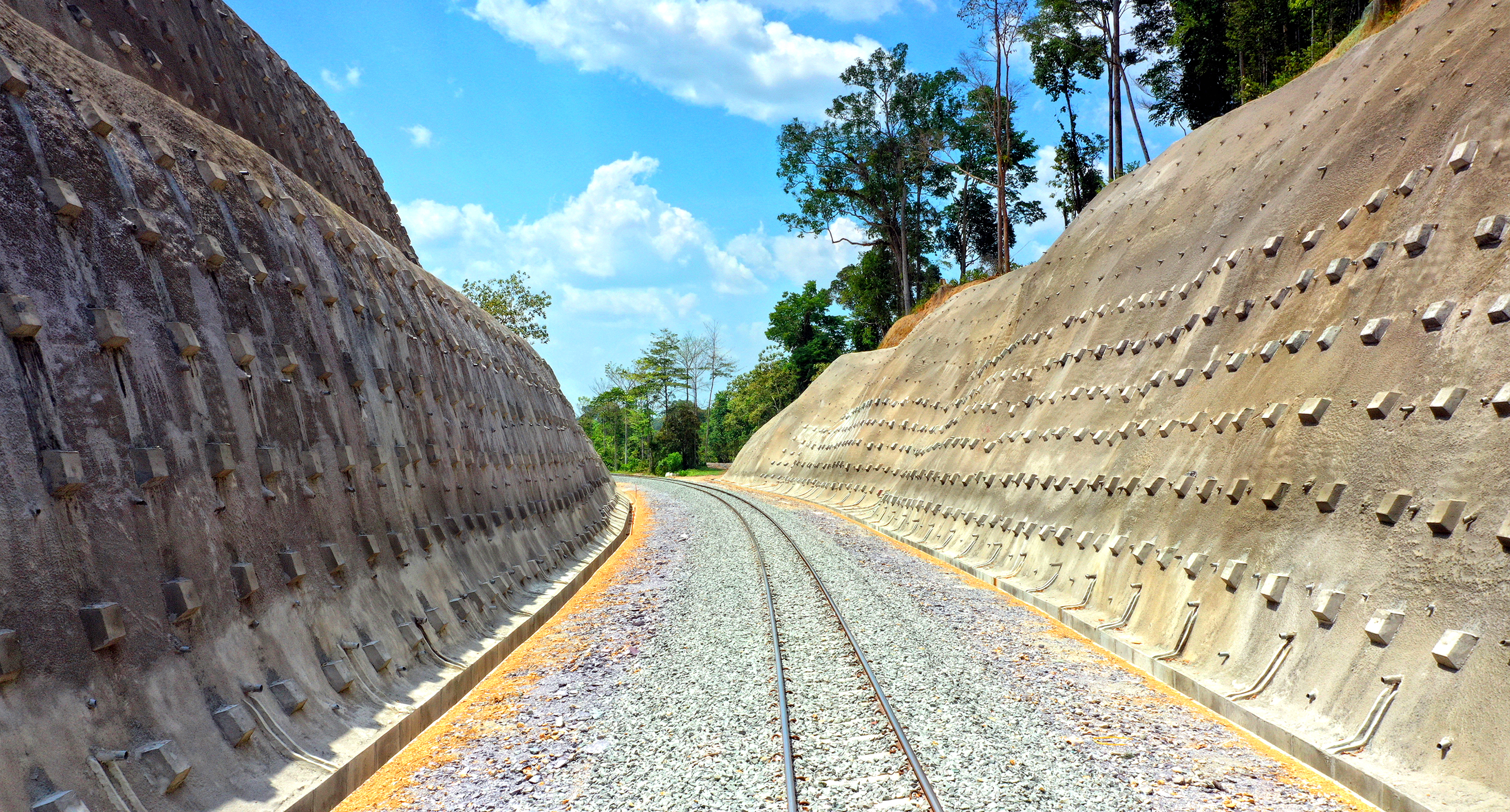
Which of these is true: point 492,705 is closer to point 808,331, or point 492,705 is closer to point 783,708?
point 783,708

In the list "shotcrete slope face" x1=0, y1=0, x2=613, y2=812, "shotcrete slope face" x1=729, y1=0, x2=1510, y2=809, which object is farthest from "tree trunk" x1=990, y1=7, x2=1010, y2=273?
"shotcrete slope face" x1=0, y1=0, x2=613, y2=812

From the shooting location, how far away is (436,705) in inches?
Answer: 298

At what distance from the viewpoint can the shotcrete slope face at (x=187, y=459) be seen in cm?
462

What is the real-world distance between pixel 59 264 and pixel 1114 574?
10.9 meters

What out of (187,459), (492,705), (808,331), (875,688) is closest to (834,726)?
(875,688)

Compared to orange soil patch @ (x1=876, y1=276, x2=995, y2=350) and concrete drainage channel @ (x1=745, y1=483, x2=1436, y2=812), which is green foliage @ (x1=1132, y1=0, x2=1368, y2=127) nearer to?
orange soil patch @ (x1=876, y1=276, x2=995, y2=350)

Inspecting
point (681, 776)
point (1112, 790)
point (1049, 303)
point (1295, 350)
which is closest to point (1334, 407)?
point (1295, 350)

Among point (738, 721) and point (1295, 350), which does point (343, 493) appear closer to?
point (738, 721)

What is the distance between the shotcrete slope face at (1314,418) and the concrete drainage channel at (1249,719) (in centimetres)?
13

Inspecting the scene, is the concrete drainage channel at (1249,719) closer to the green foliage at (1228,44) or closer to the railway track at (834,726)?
the railway track at (834,726)

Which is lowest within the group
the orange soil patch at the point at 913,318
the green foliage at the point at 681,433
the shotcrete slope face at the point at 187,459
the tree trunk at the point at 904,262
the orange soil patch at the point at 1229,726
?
the orange soil patch at the point at 1229,726

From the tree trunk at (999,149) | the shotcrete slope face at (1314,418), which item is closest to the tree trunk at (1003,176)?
the tree trunk at (999,149)

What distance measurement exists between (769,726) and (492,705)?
2.73 meters

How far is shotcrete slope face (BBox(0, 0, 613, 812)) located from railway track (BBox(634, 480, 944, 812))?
10.7 ft
